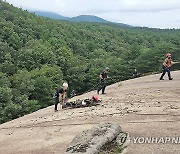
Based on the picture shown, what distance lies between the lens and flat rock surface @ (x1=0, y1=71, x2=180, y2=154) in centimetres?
1221

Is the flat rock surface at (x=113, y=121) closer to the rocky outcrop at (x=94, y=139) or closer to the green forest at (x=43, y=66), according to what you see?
the rocky outcrop at (x=94, y=139)

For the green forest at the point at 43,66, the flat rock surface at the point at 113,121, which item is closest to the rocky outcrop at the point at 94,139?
the flat rock surface at the point at 113,121

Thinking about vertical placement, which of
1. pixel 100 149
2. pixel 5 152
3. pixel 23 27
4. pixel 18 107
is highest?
pixel 23 27

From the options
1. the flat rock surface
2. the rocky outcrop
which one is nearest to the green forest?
the flat rock surface

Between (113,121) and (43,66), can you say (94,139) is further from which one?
(43,66)

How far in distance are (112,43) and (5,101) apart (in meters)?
84.3

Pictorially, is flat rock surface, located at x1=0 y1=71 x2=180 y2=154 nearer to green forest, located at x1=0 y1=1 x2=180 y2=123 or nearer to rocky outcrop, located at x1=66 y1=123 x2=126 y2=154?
rocky outcrop, located at x1=66 y1=123 x2=126 y2=154

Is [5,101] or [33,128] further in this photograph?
[5,101]

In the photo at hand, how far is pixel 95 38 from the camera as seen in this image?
133000 mm

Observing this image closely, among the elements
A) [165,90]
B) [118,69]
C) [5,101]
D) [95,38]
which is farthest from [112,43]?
[165,90]

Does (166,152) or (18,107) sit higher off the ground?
(166,152)

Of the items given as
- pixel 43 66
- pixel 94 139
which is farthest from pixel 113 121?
pixel 43 66

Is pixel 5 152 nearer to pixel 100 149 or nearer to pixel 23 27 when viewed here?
pixel 100 149

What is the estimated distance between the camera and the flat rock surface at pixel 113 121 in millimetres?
12211
